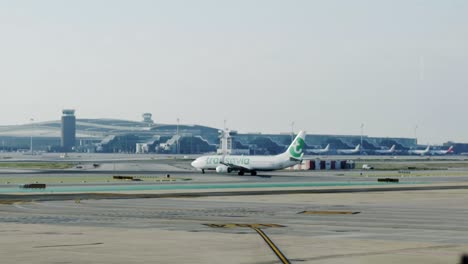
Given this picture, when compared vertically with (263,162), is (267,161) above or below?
above

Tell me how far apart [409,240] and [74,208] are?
30691 millimetres

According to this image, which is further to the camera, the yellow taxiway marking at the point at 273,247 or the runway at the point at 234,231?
the runway at the point at 234,231

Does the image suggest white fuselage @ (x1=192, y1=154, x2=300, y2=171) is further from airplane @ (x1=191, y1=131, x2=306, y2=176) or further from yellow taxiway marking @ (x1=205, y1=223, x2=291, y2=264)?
yellow taxiway marking @ (x1=205, y1=223, x2=291, y2=264)

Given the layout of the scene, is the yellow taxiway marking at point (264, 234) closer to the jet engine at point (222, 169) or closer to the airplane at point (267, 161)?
the airplane at point (267, 161)

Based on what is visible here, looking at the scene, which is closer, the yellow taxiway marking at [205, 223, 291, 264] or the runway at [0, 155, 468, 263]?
the yellow taxiway marking at [205, 223, 291, 264]

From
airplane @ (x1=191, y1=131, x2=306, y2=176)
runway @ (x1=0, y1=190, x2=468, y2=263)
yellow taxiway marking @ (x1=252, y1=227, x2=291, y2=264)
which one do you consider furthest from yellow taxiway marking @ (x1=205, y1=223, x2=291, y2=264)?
airplane @ (x1=191, y1=131, x2=306, y2=176)

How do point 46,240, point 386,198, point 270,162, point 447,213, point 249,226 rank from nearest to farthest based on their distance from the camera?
point 46,240 < point 249,226 < point 447,213 < point 386,198 < point 270,162

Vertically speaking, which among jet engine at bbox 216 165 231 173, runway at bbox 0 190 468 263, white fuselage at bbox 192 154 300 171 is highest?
white fuselage at bbox 192 154 300 171

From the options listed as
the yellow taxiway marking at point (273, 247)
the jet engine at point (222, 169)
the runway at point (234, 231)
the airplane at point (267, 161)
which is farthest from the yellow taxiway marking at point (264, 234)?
the jet engine at point (222, 169)

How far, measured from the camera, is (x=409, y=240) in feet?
122

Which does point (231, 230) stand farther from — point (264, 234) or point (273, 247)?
point (273, 247)

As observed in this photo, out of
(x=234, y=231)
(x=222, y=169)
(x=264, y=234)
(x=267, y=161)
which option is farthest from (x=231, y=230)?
(x=222, y=169)

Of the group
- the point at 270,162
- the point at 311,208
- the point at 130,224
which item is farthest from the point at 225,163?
the point at 130,224

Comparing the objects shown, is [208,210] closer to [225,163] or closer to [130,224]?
[130,224]
